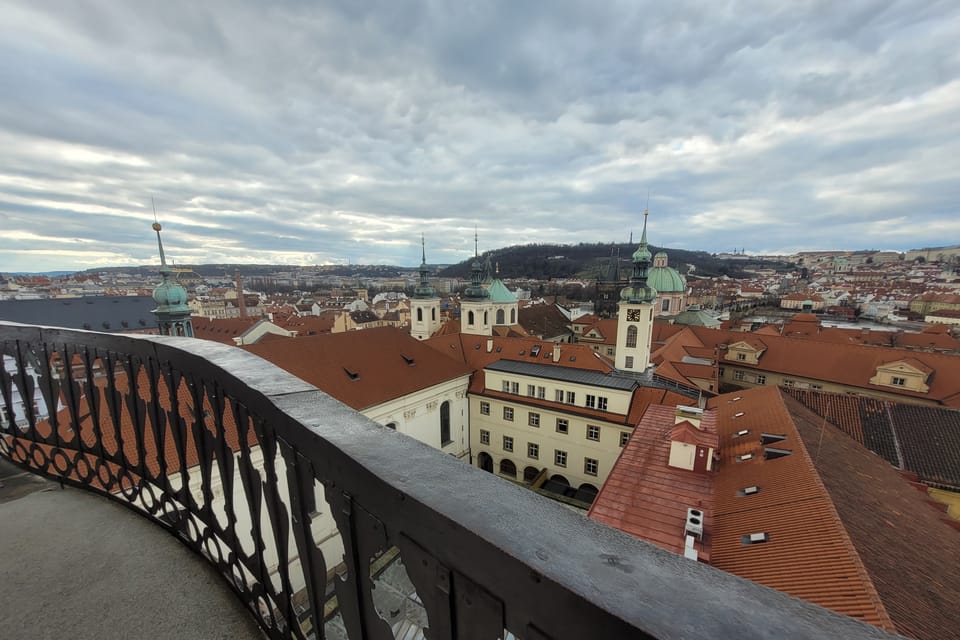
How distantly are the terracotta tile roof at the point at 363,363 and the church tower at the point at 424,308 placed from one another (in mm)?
16362

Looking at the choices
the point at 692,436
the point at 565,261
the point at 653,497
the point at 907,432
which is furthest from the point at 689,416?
the point at 565,261

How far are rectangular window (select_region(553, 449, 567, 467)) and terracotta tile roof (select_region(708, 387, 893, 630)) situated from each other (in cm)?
863

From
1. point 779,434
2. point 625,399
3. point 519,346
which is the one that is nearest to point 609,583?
point 779,434

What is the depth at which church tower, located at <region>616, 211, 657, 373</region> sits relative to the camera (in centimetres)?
2381

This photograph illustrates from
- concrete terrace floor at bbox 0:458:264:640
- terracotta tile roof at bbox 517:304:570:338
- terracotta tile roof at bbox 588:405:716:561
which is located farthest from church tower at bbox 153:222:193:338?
terracotta tile roof at bbox 517:304:570:338

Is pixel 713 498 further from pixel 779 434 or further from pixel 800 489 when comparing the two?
pixel 779 434

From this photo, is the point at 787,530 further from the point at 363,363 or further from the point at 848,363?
the point at 848,363

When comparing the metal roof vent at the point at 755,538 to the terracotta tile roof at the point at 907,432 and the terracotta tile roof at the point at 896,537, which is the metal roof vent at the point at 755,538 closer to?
the terracotta tile roof at the point at 896,537

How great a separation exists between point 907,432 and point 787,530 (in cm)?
1147

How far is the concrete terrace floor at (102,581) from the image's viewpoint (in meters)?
2.01

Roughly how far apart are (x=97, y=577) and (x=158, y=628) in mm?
731

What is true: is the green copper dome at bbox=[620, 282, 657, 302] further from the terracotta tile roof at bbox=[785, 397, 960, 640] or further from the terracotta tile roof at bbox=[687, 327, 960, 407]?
the terracotta tile roof at bbox=[687, 327, 960, 407]

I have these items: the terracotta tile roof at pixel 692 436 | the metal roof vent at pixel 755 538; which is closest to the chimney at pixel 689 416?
the terracotta tile roof at pixel 692 436

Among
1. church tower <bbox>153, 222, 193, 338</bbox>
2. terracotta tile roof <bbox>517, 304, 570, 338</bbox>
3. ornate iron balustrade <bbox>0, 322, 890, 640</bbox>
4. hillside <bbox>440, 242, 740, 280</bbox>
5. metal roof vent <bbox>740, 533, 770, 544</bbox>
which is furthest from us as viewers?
hillside <bbox>440, 242, 740, 280</bbox>
